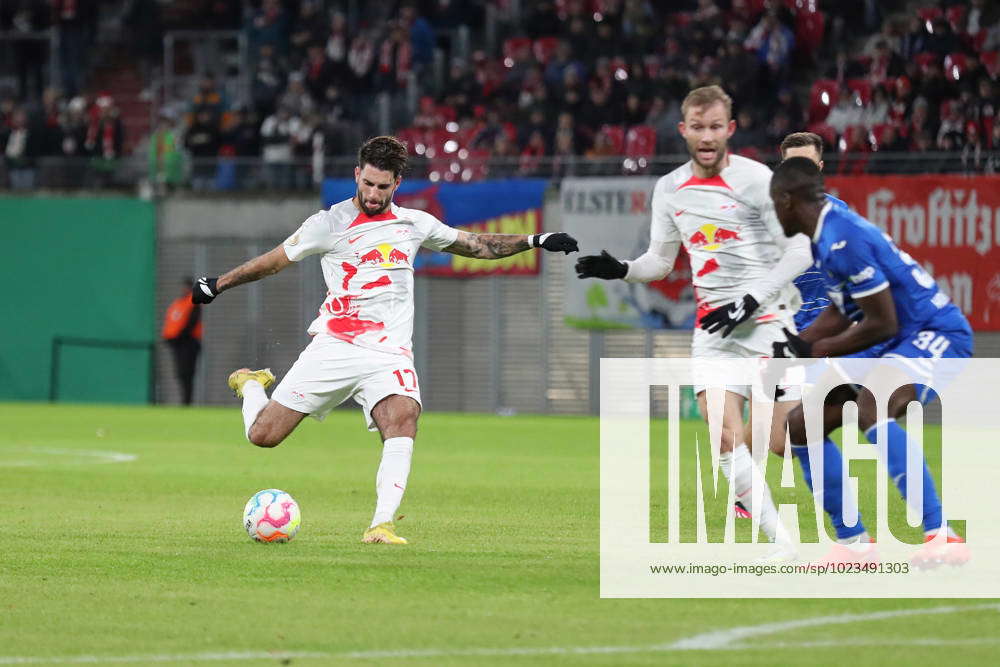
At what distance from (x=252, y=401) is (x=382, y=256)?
131 cm

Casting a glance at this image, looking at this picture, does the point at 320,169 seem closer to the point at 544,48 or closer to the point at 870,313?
the point at 544,48

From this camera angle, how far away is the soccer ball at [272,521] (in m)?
10.0

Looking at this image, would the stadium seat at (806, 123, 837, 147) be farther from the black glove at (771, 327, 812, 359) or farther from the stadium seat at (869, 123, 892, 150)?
the black glove at (771, 327, 812, 359)

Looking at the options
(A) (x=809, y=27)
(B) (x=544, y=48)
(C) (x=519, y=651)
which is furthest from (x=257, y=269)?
(B) (x=544, y=48)

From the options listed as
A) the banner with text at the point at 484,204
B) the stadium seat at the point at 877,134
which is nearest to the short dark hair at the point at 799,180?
the stadium seat at the point at 877,134

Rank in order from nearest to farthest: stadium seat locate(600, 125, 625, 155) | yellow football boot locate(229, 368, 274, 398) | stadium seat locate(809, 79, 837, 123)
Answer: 1. yellow football boot locate(229, 368, 274, 398)
2. stadium seat locate(809, 79, 837, 123)
3. stadium seat locate(600, 125, 625, 155)

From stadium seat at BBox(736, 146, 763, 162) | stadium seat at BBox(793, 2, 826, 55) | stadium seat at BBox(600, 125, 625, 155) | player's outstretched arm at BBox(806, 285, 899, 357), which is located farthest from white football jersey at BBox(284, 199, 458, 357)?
stadium seat at BBox(793, 2, 826, 55)

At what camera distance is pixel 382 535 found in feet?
32.6

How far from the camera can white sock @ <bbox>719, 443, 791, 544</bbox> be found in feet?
28.9

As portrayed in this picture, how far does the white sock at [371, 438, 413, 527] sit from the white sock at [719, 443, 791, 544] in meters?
1.83

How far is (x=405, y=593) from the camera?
7.93 m

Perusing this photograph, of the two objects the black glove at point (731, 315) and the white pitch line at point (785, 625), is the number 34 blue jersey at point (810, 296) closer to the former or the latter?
the black glove at point (731, 315)

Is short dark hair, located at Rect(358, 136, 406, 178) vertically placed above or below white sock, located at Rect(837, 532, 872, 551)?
above

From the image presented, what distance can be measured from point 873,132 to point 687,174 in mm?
15143
